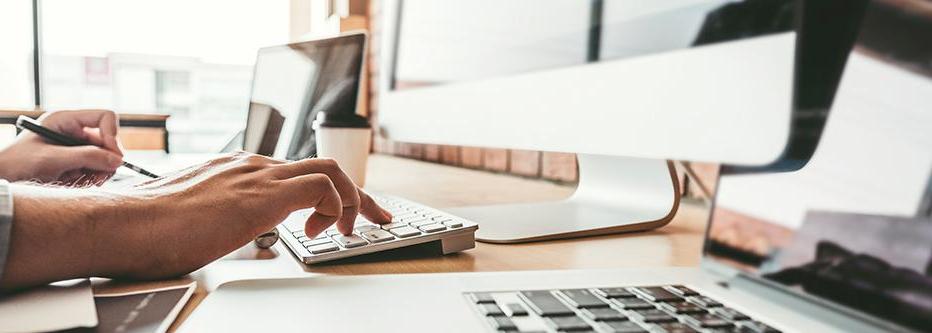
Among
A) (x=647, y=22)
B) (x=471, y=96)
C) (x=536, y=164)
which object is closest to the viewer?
(x=647, y=22)

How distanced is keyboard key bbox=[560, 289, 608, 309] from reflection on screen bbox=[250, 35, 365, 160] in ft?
2.37

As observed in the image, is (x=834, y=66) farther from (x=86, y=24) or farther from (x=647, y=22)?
(x=86, y=24)

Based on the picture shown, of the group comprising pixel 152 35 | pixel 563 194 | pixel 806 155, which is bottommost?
pixel 563 194

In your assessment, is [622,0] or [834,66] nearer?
[834,66]

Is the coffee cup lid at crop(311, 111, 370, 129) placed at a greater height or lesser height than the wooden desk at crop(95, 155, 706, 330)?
greater

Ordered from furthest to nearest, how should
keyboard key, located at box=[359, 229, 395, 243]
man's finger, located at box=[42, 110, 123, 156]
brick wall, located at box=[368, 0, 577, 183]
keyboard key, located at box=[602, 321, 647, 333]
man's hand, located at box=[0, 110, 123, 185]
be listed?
brick wall, located at box=[368, 0, 577, 183]
man's finger, located at box=[42, 110, 123, 156]
man's hand, located at box=[0, 110, 123, 185]
keyboard key, located at box=[359, 229, 395, 243]
keyboard key, located at box=[602, 321, 647, 333]

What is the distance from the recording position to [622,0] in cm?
41

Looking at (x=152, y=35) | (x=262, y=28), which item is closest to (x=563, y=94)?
(x=262, y=28)

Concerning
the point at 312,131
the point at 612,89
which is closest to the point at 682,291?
the point at 612,89

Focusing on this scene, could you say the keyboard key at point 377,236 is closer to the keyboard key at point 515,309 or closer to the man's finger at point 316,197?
the man's finger at point 316,197

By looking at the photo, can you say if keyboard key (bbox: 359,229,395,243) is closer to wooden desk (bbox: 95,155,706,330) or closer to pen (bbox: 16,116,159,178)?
wooden desk (bbox: 95,155,706,330)

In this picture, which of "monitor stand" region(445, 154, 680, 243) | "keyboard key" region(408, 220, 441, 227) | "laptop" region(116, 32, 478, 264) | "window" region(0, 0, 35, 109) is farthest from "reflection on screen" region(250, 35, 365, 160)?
"window" region(0, 0, 35, 109)

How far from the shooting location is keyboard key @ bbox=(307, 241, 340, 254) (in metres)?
0.41

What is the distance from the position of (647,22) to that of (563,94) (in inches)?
4.2
